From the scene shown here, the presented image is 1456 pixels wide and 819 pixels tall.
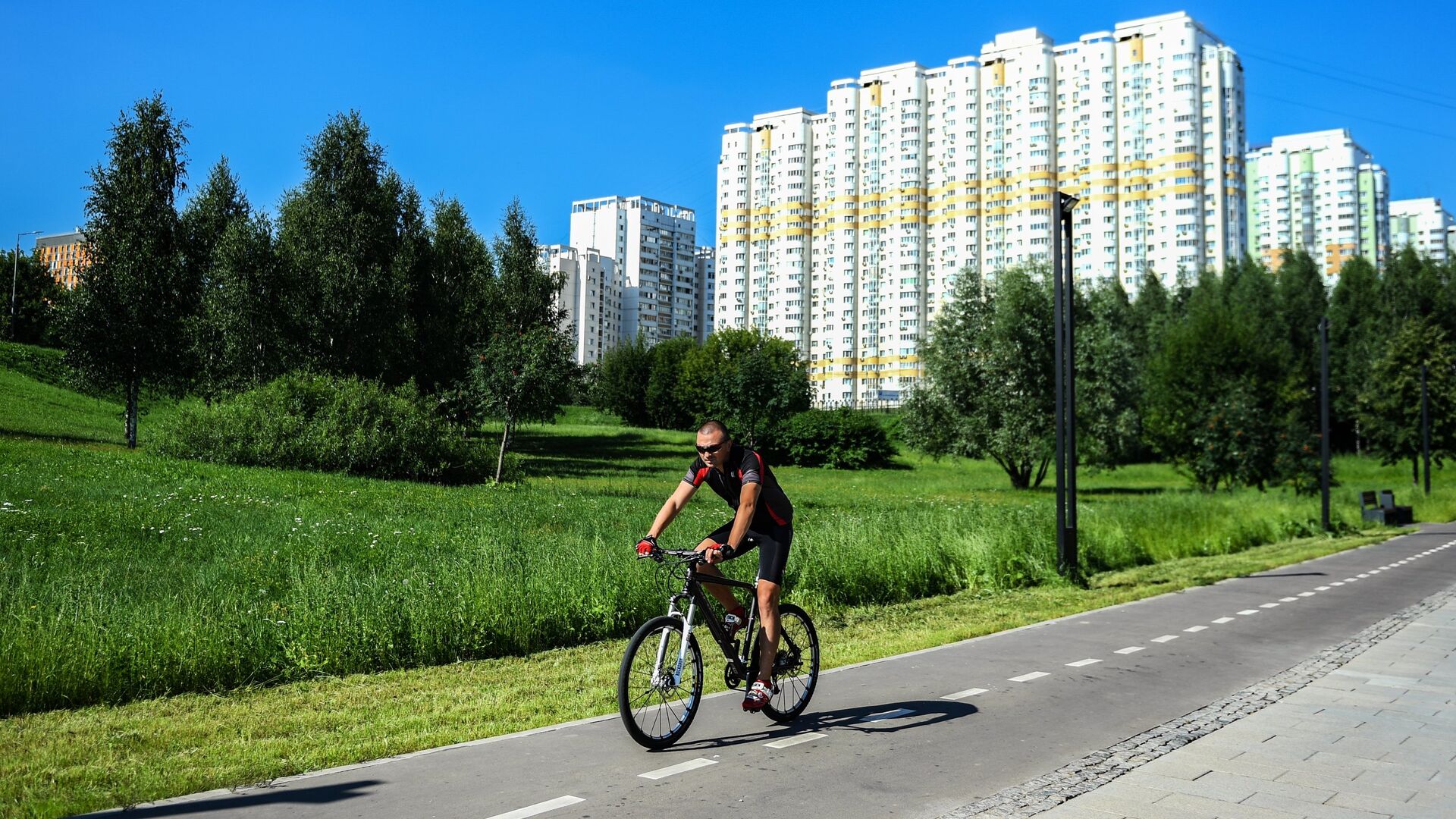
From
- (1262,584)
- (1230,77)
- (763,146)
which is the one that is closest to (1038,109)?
(1230,77)

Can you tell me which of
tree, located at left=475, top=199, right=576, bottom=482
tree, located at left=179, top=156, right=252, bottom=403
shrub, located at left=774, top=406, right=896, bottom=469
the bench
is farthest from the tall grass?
shrub, located at left=774, top=406, right=896, bottom=469

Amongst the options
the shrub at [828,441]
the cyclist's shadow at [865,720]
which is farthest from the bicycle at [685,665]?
the shrub at [828,441]

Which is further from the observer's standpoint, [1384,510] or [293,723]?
[1384,510]

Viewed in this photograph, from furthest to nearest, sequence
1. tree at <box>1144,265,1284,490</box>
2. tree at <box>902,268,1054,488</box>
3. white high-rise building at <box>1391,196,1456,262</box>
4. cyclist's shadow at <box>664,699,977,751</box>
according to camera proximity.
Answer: white high-rise building at <box>1391,196,1456,262</box>
tree at <box>902,268,1054,488</box>
tree at <box>1144,265,1284,490</box>
cyclist's shadow at <box>664,699,977,751</box>

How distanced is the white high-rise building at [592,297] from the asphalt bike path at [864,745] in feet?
420

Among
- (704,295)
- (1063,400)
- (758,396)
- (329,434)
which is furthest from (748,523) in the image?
(704,295)

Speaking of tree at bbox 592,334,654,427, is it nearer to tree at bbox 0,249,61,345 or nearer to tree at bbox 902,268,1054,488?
tree at bbox 0,249,61,345

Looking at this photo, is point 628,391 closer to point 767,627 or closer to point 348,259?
point 348,259

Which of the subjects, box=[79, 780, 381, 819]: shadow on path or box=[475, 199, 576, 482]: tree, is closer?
box=[79, 780, 381, 819]: shadow on path

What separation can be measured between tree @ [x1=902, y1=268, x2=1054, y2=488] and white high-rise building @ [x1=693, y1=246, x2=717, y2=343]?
118m

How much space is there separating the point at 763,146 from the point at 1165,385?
2778 inches

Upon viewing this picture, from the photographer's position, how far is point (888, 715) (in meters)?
7.01

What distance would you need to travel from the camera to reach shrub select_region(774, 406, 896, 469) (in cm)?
6069

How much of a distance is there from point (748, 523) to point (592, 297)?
140239 mm
